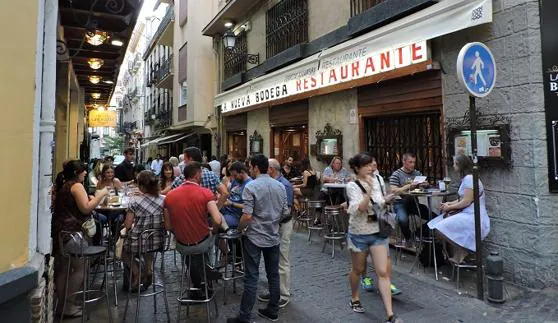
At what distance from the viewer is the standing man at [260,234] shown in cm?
420

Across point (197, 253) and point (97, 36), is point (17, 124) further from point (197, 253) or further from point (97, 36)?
point (97, 36)

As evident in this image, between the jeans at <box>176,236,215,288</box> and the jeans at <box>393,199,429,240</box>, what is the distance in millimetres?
3488

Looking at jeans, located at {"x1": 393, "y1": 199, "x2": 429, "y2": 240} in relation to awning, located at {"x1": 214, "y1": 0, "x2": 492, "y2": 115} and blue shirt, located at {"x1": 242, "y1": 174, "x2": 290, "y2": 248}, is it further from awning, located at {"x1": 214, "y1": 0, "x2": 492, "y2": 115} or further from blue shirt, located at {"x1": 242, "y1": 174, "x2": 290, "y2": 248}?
blue shirt, located at {"x1": 242, "y1": 174, "x2": 290, "y2": 248}

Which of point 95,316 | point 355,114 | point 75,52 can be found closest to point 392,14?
point 355,114

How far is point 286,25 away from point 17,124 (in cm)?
1005

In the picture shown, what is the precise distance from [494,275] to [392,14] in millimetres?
4971

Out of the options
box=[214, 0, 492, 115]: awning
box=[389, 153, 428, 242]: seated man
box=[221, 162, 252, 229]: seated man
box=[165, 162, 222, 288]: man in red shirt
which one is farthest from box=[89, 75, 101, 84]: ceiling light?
box=[389, 153, 428, 242]: seated man

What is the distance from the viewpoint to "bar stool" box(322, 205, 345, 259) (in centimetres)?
716

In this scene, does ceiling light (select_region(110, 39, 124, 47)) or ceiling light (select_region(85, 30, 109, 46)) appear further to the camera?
ceiling light (select_region(110, 39, 124, 47))

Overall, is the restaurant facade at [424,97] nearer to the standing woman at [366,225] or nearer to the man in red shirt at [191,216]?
the standing woman at [366,225]

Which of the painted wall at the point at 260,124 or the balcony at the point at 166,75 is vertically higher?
the balcony at the point at 166,75

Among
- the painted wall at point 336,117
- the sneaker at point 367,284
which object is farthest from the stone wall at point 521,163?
the painted wall at point 336,117

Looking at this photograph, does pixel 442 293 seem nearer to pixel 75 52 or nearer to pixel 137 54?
pixel 75 52

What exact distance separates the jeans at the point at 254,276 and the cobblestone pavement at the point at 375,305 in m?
0.31
